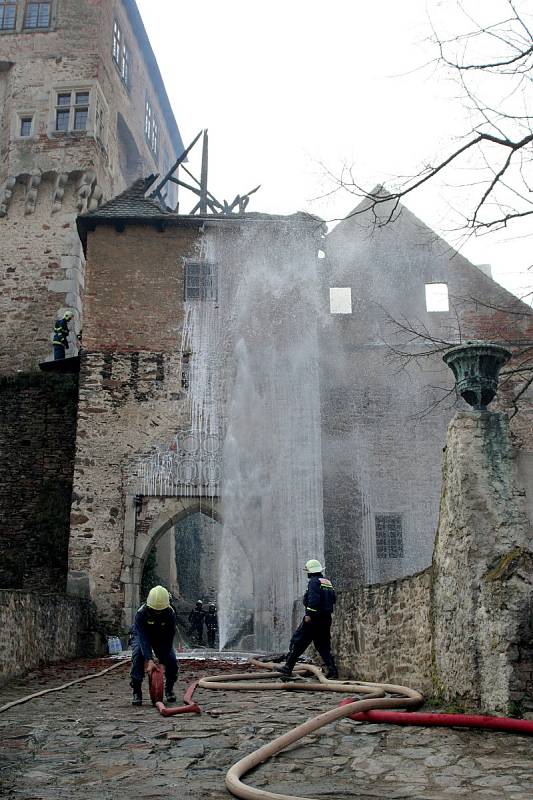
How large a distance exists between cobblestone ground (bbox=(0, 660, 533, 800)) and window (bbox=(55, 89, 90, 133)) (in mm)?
21165

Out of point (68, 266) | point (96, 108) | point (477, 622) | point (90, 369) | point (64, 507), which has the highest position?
point (96, 108)

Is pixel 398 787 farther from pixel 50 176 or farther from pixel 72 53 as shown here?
pixel 72 53

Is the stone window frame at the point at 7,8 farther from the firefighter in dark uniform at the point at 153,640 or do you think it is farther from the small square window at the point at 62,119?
the firefighter in dark uniform at the point at 153,640

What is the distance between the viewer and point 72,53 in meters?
25.6

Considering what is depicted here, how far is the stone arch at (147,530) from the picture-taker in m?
16.6

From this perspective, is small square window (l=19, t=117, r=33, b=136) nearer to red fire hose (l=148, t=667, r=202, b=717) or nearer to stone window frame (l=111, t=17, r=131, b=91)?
stone window frame (l=111, t=17, r=131, b=91)

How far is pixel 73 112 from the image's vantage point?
82.7 ft

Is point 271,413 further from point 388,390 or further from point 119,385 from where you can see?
point 388,390

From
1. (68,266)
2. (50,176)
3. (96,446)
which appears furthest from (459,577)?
(50,176)

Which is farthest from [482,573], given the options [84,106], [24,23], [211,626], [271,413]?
[24,23]

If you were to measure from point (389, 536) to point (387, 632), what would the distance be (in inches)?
461

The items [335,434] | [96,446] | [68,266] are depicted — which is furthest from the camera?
[68,266]

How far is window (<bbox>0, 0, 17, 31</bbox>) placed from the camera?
26.4 metres

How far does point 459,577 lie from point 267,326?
503 inches
